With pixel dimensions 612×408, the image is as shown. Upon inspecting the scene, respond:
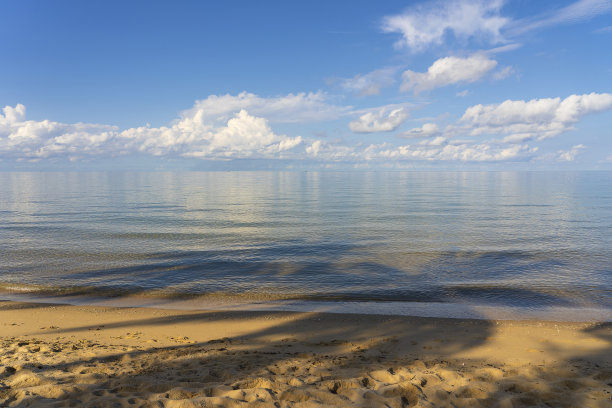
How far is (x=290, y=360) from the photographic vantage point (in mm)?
8406

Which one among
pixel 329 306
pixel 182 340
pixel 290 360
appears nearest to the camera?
pixel 290 360

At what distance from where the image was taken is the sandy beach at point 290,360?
20.7 ft

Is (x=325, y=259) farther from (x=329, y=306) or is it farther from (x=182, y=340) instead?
(x=182, y=340)

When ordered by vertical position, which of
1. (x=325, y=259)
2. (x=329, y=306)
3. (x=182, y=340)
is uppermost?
(x=182, y=340)

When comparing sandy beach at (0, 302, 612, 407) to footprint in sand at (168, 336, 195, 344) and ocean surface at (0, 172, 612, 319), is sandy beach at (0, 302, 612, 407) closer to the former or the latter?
footprint in sand at (168, 336, 195, 344)

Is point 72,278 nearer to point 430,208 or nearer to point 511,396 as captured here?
point 511,396

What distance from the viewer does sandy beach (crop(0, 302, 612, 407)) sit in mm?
6309

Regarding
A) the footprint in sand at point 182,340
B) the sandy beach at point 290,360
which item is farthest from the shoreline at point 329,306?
the footprint in sand at point 182,340

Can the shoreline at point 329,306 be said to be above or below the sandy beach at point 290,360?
below

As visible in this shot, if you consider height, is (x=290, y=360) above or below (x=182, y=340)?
above

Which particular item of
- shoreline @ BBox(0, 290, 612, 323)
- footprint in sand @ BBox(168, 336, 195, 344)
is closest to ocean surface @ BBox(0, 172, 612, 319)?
shoreline @ BBox(0, 290, 612, 323)

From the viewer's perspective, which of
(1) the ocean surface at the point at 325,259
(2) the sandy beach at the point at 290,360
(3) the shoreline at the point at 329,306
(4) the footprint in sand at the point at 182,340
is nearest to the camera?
(2) the sandy beach at the point at 290,360

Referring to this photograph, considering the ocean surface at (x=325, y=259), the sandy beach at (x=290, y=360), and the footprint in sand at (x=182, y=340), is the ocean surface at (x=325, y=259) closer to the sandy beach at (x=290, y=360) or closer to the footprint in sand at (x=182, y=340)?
the sandy beach at (x=290, y=360)

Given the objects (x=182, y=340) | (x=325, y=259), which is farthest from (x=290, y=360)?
(x=325, y=259)
